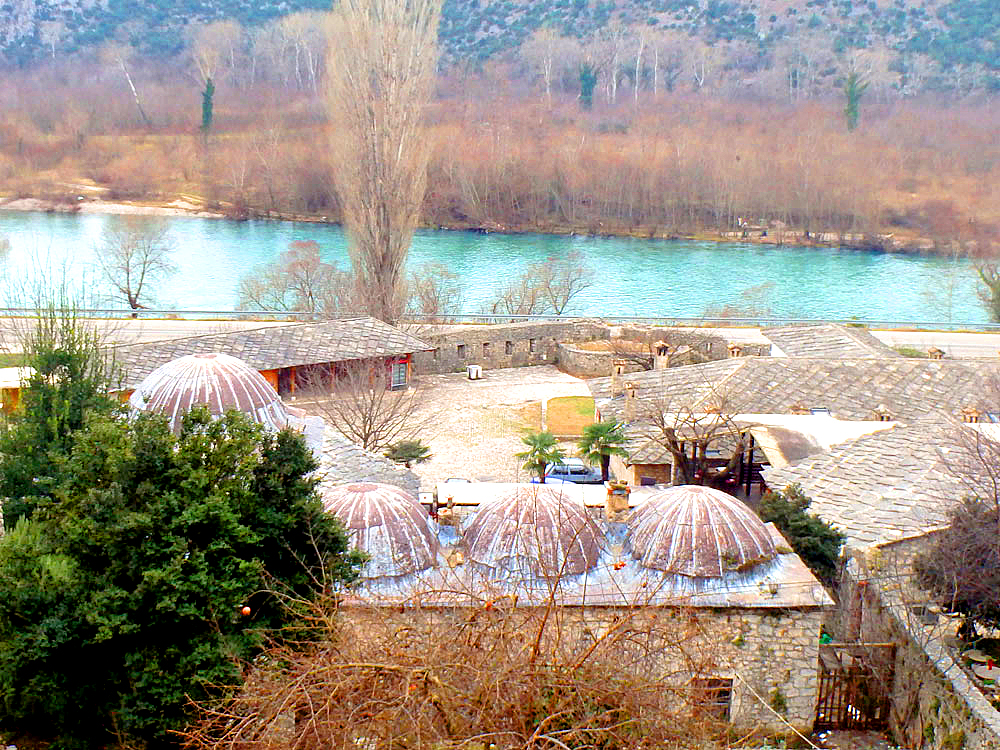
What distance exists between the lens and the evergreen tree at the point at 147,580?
9.92 metres

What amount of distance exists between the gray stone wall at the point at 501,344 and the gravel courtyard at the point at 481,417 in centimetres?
39

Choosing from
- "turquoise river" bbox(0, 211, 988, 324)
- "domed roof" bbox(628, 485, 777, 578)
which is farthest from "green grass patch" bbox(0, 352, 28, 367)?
"domed roof" bbox(628, 485, 777, 578)

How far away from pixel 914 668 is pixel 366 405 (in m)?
14.8

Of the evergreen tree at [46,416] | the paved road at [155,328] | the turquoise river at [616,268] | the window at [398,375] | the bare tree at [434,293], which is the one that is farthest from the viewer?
the turquoise river at [616,268]

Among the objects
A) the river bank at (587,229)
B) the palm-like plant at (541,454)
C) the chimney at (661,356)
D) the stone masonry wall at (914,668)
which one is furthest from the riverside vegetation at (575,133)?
the stone masonry wall at (914,668)

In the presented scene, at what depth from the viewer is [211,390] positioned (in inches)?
685

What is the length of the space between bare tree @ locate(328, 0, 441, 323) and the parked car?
15175 mm

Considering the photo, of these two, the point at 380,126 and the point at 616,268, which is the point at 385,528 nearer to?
the point at 380,126

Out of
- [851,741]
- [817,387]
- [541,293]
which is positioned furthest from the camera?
[541,293]

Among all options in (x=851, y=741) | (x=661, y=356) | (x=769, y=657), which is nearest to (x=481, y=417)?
(x=661, y=356)

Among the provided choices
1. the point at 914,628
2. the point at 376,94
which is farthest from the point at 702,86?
the point at 914,628

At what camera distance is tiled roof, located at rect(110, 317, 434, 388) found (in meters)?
27.8

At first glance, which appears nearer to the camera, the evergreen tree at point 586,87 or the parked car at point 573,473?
the parked car at point 573,473

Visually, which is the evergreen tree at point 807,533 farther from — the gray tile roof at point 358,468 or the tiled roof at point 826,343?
the tiled roof at point 826,343
